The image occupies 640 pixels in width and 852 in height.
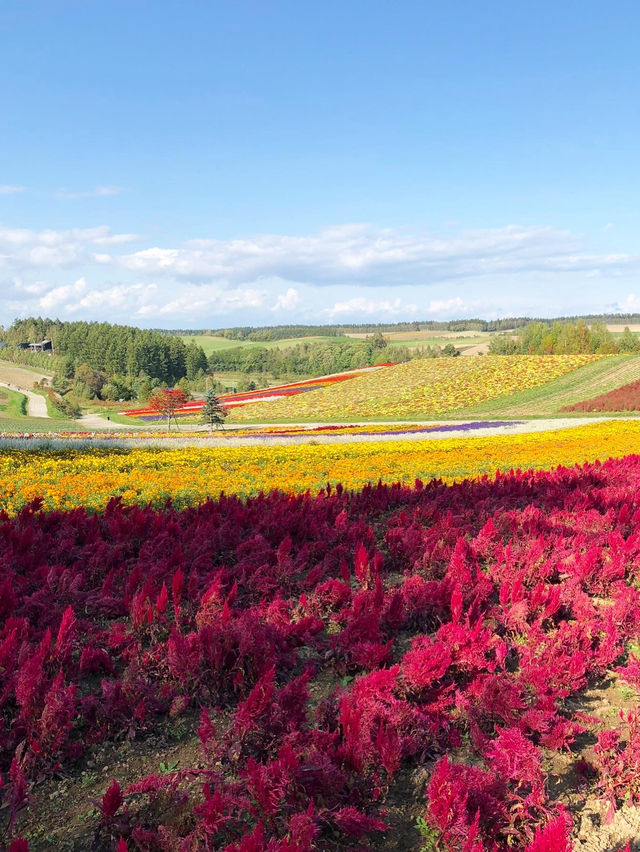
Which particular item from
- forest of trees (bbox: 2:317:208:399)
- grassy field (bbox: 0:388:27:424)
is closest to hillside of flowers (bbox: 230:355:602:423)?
grassy field (bbox: 0:388:27:424)

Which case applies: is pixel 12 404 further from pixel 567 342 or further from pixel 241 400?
pixel 567 342

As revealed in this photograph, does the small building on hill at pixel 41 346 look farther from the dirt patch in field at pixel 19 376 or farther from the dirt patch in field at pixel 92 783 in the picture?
the dirt patch in field at pixel 92 783

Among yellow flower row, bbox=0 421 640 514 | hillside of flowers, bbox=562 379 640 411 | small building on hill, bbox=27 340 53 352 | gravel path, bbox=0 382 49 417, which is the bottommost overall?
hillside of flowers, bbox=562 379 640 411

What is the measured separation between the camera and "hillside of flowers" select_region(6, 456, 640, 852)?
266 centimetres

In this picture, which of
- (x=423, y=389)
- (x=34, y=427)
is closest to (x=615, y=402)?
(x=423, y=389)

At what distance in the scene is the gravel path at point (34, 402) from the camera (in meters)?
71.6

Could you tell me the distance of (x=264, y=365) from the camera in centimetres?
14788

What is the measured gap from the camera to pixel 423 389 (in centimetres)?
6141

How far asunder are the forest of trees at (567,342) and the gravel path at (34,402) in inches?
2830

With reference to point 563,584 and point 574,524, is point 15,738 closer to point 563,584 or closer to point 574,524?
point 563,584

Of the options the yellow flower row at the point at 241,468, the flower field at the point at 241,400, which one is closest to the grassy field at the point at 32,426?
the flower field at the point at 241,400

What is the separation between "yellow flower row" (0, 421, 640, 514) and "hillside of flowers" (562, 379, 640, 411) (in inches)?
940

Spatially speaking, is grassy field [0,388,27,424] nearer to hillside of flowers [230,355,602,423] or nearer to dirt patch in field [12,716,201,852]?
hillside of flowers [230,355,602,423]

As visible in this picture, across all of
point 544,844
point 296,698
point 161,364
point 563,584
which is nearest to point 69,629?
point 296,698
